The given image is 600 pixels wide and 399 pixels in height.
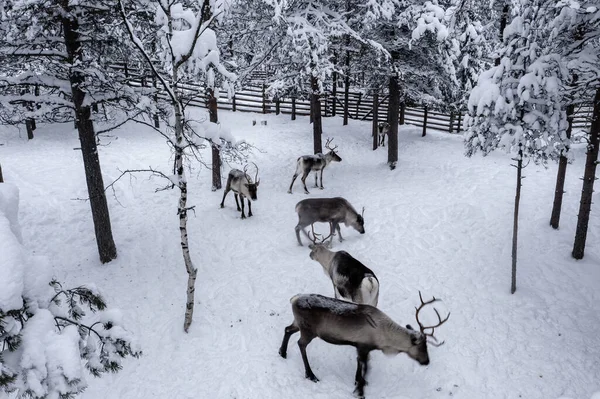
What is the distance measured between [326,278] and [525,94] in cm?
637

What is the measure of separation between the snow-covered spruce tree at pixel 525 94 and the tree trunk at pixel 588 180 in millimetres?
1736

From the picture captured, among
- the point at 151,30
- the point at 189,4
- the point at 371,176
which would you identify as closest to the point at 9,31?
the point at 151,30

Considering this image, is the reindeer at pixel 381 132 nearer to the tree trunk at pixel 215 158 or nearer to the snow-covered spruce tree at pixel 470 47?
the snow-covered spruce tree at pixel 470 47

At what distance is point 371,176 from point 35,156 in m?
15.5

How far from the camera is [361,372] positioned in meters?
7.08

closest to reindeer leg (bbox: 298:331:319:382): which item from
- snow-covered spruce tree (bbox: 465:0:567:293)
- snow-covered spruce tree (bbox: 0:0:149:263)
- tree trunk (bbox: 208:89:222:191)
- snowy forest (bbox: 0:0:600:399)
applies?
snowy forest (bbox: 0:0:600:399)

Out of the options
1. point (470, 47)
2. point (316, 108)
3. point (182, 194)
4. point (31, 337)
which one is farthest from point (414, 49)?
point (31, 337)

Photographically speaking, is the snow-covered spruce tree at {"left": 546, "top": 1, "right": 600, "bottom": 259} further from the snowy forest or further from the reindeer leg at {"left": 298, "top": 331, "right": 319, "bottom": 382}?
the reindeer leg at {"left": 298, "top": 331, "right": 319, "bottom": 382}

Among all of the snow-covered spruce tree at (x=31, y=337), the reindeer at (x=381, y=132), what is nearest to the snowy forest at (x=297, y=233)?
the snow-covered spruce tree at (x=31, y=337)

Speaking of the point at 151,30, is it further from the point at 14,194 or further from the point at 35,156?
the point at 35,156

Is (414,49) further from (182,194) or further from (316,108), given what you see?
(182,194)

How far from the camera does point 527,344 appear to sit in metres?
8.53

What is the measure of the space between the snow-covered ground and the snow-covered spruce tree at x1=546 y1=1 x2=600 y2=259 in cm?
210

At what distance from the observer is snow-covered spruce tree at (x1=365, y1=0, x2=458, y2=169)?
14758 millimetres
